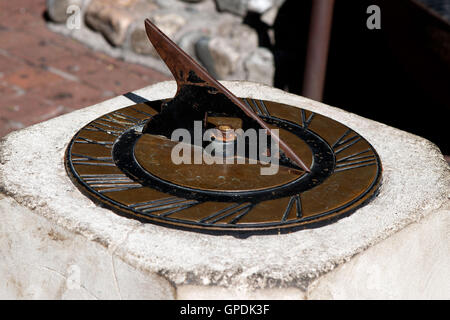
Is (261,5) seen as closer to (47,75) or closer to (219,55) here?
(219,55)

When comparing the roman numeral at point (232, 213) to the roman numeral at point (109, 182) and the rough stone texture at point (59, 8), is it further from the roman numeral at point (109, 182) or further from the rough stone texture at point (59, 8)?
the rough stone texture at point (59, 8)

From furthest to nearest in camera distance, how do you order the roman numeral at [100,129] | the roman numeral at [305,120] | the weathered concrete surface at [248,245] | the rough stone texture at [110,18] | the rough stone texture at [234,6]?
1. the rough stone texture at [110,18]
2. the rough stone texture at [234,6]
3. the roman numeral at [305,120]
4. the roman numeral at [100,129]
5. the weathered concrete surface at [248,245]

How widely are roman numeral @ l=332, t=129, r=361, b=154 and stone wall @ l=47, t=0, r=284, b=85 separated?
147 centimetres

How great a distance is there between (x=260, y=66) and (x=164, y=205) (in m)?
1.91

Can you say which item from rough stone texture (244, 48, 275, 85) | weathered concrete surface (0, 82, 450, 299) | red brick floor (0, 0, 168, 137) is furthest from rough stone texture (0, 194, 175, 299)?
rough stone texture (244, 48, 275, 85)

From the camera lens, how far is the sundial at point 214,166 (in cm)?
126

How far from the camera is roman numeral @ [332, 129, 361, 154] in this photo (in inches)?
61.4

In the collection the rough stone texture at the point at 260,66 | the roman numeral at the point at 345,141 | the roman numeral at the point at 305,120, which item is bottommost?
the rough stone texture at the point at 260,66

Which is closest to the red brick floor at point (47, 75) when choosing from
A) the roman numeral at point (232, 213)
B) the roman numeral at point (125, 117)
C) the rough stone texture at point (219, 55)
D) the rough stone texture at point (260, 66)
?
the rough stone texture at point (219, 55)

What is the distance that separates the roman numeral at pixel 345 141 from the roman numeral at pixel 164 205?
0.47 metres

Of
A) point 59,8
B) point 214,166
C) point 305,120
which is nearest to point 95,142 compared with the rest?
point 214,166

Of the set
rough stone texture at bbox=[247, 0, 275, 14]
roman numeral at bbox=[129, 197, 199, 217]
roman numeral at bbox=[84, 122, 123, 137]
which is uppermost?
rough stone texture at bbox=[247, 0, 275, 14]

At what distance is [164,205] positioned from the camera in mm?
1270

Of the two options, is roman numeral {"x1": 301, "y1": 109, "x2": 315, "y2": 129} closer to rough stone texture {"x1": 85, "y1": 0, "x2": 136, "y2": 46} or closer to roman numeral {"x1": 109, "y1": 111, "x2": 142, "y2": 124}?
roman numeral {"x1": 109, "y1": 111, "x2": 142, "y2": 124}
